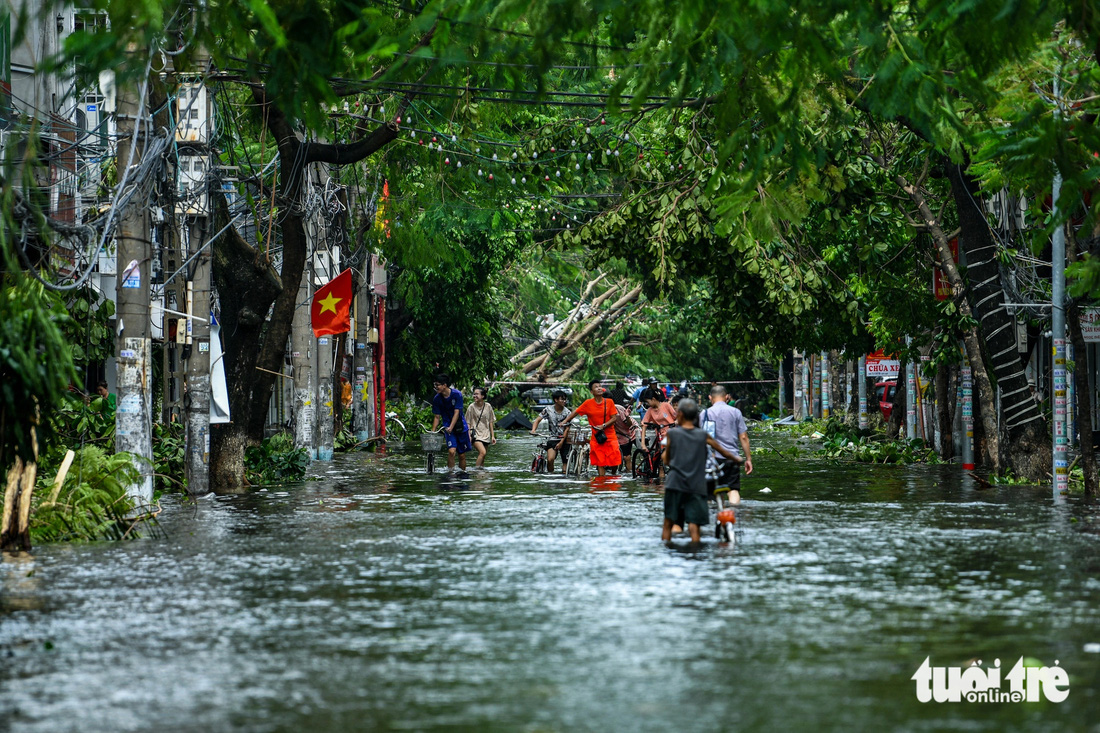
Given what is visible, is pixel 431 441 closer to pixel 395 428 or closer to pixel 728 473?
pixel 728 473

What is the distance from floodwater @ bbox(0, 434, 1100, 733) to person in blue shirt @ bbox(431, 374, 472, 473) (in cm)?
837

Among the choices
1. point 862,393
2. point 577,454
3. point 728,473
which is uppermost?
point 862,393

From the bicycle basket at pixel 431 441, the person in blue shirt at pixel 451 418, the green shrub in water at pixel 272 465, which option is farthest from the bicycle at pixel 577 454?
the green shrub in water at pixel 272 465

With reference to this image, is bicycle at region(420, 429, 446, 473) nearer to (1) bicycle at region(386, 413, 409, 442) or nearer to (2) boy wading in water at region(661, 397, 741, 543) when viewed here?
(2) boy wading in water at region(661, 397, 741, 543)

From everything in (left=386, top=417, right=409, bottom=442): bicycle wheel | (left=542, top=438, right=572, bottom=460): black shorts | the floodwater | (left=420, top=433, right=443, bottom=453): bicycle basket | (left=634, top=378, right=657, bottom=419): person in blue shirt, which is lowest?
the floodwater

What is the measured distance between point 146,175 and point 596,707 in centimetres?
1209

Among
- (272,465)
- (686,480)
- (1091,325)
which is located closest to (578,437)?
(272,465)

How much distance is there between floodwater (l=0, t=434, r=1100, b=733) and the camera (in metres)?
7.14

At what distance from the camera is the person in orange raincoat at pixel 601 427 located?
24172 millimetres

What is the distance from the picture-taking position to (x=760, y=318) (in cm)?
2942

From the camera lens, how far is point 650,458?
80.0 ft

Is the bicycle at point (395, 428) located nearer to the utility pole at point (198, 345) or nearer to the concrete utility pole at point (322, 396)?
the concrete utility pole at point (322, 396)

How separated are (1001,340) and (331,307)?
12222 mm

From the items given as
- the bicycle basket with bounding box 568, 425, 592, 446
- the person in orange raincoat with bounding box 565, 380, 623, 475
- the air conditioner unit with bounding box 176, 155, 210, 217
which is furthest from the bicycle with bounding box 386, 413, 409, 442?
the air conditioner unit with bounding box 176, 155, 210, 217
